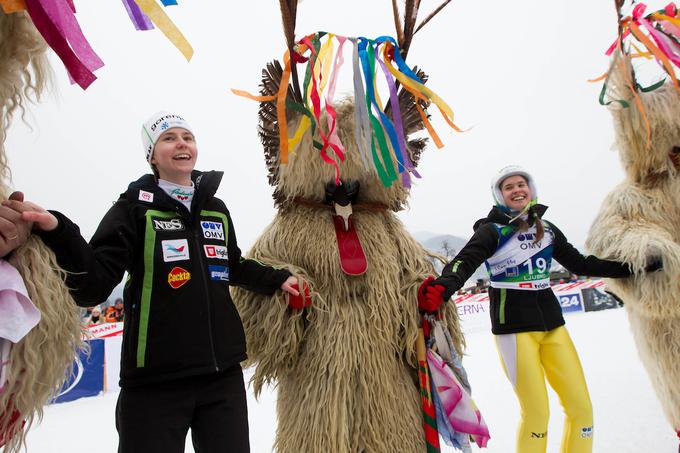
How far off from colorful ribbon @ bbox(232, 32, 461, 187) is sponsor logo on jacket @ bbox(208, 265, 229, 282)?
0.49 m

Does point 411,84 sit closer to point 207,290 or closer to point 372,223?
point 372,223

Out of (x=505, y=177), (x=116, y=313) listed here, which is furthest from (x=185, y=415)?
(x=116, y=313)

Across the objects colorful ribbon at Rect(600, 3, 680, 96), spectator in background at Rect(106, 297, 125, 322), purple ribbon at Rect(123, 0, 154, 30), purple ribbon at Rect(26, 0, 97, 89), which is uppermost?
colorful ribbon at Rect(600, 3, 680, 96)

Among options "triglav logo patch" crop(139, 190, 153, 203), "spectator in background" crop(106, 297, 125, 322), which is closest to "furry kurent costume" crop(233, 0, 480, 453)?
"triglav logo patch" crop(139, 190, 153, 203)

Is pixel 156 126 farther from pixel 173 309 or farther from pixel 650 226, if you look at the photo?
pixel 650 226

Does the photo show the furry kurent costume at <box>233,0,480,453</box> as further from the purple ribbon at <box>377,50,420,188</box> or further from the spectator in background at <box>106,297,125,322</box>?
the spectator in background at <box>106,297,125,322</box>

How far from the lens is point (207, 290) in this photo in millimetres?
1383

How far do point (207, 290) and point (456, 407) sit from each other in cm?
97

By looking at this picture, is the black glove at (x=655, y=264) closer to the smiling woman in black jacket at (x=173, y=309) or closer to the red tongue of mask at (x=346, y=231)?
the red tongue of mask at (x=346, y=231)

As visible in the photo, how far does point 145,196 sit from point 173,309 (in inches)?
13.5

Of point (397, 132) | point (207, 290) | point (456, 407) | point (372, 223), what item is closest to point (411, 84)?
point (397, 132)

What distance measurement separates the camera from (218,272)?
1.45 metres

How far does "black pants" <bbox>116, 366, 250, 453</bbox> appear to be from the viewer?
1.26m

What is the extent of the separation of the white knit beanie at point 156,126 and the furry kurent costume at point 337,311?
0.34 metres
